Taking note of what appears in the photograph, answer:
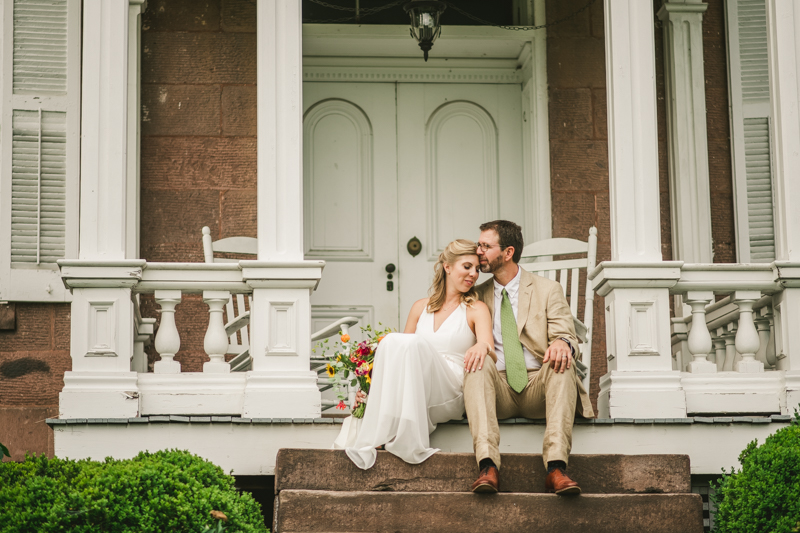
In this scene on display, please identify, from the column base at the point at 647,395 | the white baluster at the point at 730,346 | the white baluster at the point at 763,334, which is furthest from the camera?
the white baluster at the point at 730,346

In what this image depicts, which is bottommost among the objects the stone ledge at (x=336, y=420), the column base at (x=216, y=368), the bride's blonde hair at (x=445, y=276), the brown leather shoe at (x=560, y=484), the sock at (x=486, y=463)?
the brown leather shoe at (x=560, y=484)

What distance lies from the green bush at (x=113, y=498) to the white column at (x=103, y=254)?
74 cm

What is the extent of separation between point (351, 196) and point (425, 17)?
145 centimetres

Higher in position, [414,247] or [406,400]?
[414,247]

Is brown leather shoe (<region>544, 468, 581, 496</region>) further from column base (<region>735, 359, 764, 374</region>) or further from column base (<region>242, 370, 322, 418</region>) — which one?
column base (<region>735, 359, 764, 374</region>)

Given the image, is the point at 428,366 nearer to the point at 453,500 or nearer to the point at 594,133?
the point at 453,500

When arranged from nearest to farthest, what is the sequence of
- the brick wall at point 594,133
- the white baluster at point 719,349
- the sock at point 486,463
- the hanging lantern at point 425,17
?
the sock at point 486,463, the white baluster at point 719,349, the hanging lantern at point 425,17, the brick wall at point 594,133

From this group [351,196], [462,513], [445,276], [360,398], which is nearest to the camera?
[462,513]

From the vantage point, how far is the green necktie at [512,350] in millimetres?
4633

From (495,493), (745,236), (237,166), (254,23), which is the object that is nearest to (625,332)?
(495,493)

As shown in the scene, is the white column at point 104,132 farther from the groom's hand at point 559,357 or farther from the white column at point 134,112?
the groom's hand at point 559,357

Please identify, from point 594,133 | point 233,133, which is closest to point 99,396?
point 233,133

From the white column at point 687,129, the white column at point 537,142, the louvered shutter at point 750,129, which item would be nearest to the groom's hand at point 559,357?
the white column at point 537,142

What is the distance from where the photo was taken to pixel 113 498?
3703 millimetres
